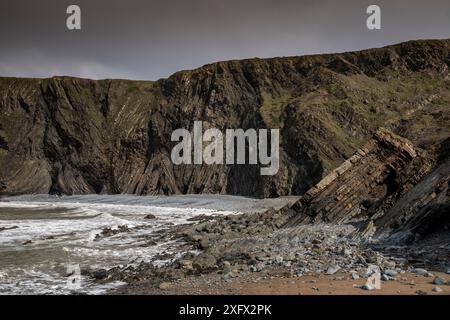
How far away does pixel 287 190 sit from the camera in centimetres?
6862

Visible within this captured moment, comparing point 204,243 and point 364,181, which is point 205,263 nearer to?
point 204,243

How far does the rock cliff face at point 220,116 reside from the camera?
71125 mm

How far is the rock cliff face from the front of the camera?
7112 centimetres

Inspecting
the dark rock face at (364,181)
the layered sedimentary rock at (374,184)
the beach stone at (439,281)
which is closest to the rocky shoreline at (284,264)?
the beach stone at (439,281)

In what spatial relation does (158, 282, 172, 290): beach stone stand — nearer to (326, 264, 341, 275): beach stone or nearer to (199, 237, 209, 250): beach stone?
(326, 264, 341, 275): beach stone

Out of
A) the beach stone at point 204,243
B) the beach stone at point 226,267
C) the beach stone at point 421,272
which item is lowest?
the beach stone at point 204,243

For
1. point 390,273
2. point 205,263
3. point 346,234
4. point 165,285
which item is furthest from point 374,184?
point 165,285

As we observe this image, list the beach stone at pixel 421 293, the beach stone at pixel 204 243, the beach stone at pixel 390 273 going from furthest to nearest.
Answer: the beach stone at pixel 204 243 → the beach stone at pixel 390 273 → the beach stone at pixel 421 293

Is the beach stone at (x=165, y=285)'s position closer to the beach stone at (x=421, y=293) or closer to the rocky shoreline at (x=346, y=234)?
the rocky shoreline at (x=346, y=234)

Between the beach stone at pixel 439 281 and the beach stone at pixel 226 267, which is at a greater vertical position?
the beach stone at pixel 439 281

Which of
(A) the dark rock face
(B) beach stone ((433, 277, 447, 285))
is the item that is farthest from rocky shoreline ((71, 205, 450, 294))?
(A) the dark rock face

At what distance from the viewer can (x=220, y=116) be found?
3433 inches
